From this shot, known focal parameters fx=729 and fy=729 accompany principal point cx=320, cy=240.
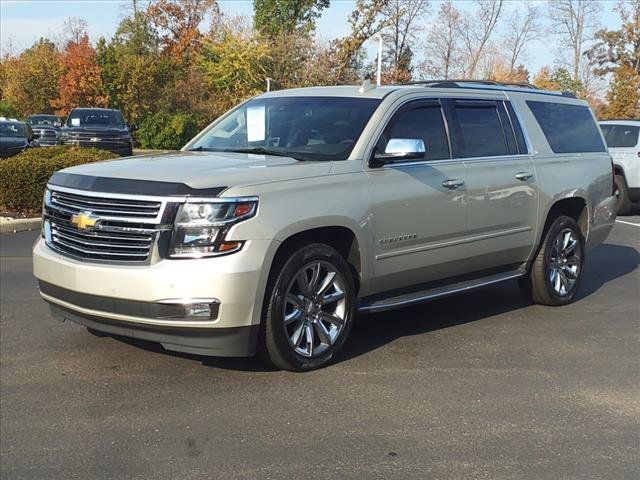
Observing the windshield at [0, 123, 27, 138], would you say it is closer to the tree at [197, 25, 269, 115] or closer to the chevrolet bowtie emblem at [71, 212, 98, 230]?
the chevrolet bowtie emblem at [71, 212, 98, 230]

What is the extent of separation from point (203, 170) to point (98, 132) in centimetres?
1762

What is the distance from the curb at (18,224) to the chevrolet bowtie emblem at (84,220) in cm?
667

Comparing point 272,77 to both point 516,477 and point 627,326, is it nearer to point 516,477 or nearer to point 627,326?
point 627,326

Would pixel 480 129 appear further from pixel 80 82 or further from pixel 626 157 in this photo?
pixel 80 82

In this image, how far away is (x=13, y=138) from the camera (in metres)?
18.6

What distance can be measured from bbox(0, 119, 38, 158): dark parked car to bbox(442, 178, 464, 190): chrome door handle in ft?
48.0

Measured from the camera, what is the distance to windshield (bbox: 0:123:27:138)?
1897cm

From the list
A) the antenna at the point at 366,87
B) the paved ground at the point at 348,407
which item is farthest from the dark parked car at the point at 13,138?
the antenna at the point at 366,87

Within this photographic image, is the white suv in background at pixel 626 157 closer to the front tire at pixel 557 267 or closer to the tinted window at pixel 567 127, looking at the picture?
the tinted window at pixel 567 127

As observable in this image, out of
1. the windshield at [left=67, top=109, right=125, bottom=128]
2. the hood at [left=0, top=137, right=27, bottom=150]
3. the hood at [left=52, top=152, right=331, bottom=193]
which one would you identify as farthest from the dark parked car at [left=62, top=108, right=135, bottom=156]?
the hood at [left=52, top=152, right=331, bottom=193]

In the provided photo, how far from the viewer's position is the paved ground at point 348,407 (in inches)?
140

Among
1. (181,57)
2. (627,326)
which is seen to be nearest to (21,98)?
(181,57)

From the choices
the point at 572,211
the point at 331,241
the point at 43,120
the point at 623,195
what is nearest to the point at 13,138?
the point at 43,120

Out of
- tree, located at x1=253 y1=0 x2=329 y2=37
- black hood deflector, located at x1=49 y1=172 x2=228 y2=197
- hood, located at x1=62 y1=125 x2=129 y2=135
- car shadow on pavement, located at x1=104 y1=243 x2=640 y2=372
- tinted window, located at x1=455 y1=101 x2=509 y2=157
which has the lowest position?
car shadow on pavement, located at x1=104 y1=243 x2=640 y2=372
